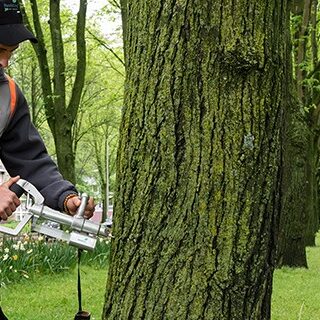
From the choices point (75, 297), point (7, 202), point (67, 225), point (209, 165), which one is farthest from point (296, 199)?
point (7, 202)

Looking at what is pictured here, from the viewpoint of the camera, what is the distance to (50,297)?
7.02 metres

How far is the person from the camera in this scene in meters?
2.96

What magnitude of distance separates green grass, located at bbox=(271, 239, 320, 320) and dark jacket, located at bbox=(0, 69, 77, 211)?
290 centimetres

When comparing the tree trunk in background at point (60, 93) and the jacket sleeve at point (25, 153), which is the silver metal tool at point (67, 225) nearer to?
the jacket sleeve at point (25, 153)

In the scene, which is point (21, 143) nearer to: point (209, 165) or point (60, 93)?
point (209, 165)

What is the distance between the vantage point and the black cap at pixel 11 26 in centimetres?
293

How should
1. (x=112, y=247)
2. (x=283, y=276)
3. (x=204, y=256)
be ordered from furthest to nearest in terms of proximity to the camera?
(x=283, y=276) < (x=112, y=247) < (x=204, y=256)

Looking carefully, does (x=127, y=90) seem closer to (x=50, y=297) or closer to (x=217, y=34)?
(x=217, y=34)

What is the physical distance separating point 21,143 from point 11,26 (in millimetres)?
517

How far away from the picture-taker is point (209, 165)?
9.02 feet

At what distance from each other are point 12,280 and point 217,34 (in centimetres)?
572

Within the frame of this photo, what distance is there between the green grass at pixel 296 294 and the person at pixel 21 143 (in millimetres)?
2889

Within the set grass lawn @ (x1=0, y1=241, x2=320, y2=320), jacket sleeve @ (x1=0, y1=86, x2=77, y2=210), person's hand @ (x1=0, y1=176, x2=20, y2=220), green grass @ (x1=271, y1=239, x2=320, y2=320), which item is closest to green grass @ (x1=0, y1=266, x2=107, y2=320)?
grass lawn @ (x1=0, y1=241, x2=320, y2=320)

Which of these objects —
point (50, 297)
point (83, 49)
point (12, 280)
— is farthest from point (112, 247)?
point (83, 49)
